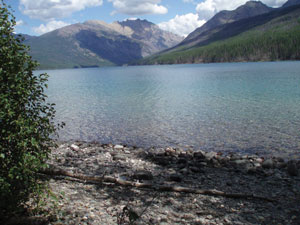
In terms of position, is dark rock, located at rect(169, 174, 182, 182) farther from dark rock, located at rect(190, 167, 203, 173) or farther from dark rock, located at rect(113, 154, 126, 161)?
dark rock, located at rect(113, 154, 126, 161)

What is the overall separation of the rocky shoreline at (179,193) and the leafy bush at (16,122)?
43.7 inches

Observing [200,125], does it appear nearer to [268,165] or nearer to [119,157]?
[268,165]

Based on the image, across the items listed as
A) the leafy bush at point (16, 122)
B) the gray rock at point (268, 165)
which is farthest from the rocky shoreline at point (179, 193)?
the leafy bush at point (16, 122)

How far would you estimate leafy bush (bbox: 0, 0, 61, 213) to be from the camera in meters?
5.68

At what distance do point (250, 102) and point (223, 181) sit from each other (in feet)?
87.7

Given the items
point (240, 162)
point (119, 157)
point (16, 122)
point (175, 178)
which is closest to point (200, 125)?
point (240, 162)

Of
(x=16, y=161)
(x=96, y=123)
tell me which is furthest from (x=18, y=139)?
(x=96, y=123)

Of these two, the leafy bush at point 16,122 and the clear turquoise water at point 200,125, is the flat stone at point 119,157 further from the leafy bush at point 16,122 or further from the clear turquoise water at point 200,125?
the leafy bush at point 16,122

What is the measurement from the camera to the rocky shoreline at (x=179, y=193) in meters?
7.26

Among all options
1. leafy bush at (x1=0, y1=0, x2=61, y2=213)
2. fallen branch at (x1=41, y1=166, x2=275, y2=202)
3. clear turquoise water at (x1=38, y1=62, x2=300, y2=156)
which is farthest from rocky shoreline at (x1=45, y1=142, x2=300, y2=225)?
clear turquoise water at (x1=38, y1=62, x2=300, y2=156)

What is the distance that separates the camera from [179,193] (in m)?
8.76

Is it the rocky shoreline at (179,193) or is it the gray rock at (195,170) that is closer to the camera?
the rocky shoreline at (179,193)

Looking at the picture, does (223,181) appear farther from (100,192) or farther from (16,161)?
(16,161)

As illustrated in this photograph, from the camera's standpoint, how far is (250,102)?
34.7m
